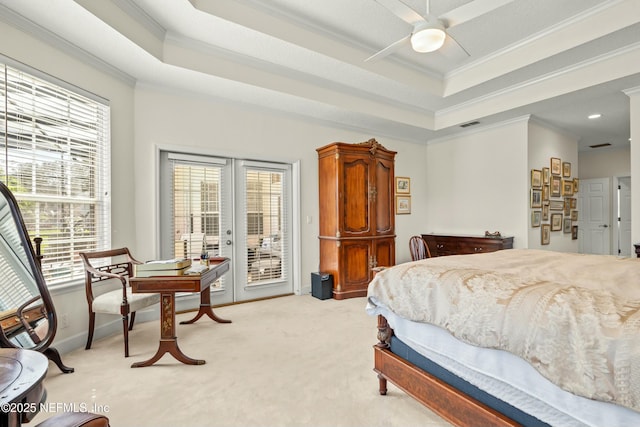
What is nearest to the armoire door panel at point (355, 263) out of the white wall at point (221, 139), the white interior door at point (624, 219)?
the white wall at point (221, 139)

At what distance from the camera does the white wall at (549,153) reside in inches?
193

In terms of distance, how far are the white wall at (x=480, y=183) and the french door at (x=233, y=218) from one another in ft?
10.3

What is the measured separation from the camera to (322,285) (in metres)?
4.39

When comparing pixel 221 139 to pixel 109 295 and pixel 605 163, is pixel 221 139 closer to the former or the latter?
pixel 109 295

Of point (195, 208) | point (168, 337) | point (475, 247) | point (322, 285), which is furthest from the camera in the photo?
point (475, 247)

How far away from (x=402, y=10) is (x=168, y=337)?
312cm

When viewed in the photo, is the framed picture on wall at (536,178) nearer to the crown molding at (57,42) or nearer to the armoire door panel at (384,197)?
the armoire door panel at (384,197)

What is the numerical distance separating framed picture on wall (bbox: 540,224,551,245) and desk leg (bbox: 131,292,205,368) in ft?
17.6

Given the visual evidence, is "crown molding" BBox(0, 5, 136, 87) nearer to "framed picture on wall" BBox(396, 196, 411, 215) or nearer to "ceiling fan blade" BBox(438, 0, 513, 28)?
"ceiling fan blade" BBox(438, 0, 513, 28)

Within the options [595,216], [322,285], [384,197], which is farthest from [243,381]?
[595,216]

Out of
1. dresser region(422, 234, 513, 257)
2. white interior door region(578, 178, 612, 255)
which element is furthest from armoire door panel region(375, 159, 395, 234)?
white interior door region(578, 178, 612, 255)

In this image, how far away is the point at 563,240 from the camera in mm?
5605

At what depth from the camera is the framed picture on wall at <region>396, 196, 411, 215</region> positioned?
589 cm

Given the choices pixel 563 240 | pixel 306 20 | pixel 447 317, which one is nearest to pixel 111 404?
pixel 447 317
